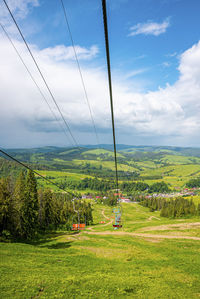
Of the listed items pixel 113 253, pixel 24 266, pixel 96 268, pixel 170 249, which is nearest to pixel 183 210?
pixel 170 249

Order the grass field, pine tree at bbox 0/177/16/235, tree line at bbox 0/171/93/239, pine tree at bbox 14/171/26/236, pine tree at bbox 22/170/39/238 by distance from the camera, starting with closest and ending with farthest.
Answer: the grass field, pine tree at bbox 0/177/16/235, tree line at bbox 0/171/93/239, pine tree at bbox 14/171/26/236, pine tree at bbox 22/170/39/238

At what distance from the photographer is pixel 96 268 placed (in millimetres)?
22906

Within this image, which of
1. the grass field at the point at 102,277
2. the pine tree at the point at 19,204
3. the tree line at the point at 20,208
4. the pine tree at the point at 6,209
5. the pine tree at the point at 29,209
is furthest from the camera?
the pine tree at the point at 29,209

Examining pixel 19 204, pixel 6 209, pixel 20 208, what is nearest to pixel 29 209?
pixel 20 208

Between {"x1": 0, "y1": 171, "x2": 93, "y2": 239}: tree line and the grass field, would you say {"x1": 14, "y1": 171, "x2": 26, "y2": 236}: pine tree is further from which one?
the grass field

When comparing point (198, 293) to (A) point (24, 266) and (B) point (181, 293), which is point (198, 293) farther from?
(A) point (24, 266)

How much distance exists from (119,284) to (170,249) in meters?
23.0

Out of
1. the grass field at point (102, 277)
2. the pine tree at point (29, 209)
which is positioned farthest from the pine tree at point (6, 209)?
the grass field at point (102, 277)

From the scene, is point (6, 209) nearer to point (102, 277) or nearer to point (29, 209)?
point (29, 209)

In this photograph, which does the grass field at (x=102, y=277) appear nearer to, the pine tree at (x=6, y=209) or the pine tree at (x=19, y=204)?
the pine tree at (x=6, y=209)

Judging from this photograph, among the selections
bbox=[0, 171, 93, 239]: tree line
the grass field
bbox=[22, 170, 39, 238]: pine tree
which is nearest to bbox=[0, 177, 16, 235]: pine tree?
bbox=[0, 171, 93, 239]: tree line

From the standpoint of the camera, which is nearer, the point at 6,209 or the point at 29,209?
the point at 6,209

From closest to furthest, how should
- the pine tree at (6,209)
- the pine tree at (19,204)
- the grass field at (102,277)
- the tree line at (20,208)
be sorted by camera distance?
the grass field at (102,277), the pine tree at (6,209), the tree line at (20,208), the pine tree at (19,204)

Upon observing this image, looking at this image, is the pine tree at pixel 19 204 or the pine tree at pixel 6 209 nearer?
the pine tree at pixel 6 209
